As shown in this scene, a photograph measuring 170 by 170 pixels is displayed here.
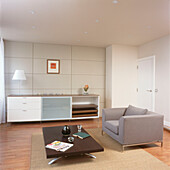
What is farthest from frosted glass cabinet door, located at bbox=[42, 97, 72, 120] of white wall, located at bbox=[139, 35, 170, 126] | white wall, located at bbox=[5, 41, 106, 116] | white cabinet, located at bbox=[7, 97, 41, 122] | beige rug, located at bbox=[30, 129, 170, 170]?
white wall, located at bbox=[139, 35, 170, 126]

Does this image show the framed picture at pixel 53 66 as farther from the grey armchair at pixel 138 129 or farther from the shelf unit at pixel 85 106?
the grey armchair at pixel 138 129

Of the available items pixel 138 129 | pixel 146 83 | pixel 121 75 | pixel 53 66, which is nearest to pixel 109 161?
pixel 138 129

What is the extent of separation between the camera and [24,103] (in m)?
5.18

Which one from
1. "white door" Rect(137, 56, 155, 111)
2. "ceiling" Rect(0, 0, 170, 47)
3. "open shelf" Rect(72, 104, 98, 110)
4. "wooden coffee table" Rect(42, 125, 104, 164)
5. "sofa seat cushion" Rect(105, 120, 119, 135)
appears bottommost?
"wooden coffee table" Rect(42, 125, 104, 164)

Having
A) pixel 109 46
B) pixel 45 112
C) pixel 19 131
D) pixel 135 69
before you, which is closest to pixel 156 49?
pixel 135 69

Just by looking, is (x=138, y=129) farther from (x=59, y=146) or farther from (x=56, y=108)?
(x=56, y=108)

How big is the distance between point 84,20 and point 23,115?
3.43m

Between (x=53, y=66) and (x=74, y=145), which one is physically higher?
(x=53, y=66)

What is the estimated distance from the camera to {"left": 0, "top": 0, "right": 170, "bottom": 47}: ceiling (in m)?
2.98

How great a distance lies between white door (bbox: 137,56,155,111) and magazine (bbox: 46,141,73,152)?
3.81 meters

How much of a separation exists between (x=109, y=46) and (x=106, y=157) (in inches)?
174

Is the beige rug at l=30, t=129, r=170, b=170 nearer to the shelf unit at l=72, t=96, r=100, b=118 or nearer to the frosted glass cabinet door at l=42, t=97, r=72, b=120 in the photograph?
the frosted glass cabinet door at l=42, t=97, r=72, b=120

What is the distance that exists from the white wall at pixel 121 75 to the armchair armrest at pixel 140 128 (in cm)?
286

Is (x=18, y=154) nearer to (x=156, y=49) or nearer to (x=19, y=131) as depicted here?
(x=19, y=131)
